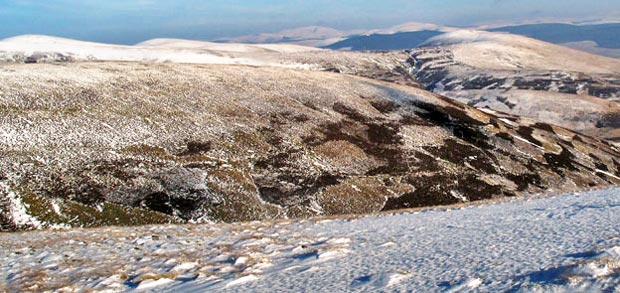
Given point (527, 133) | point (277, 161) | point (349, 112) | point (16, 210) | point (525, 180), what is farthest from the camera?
point (527, 133)

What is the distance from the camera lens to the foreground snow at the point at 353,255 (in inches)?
564

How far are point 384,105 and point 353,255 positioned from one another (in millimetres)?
59069

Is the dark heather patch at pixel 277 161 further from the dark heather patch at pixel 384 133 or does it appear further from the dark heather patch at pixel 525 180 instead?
the dark heather patch at pixel 525 180

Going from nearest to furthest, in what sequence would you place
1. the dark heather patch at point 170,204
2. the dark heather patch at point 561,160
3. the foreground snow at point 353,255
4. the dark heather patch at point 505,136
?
1. the foreground snow at point 353,255
2. the dark heather patch at point 170,204
3. the dark heather patch at point 561,160
4. the dark heather patch at point 505,136

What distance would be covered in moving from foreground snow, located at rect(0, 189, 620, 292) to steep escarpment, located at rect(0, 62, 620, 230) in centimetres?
1321

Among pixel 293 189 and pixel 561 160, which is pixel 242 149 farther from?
pixel 561 160

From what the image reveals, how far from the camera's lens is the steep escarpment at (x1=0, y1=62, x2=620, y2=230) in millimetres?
42062

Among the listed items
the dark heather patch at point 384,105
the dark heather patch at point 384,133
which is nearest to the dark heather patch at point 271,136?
the dark heather patch at point 384,133

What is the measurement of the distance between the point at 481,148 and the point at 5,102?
62656 millimetres

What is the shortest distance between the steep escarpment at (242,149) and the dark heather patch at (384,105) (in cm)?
44

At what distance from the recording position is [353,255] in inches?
764

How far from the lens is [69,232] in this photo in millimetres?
29484

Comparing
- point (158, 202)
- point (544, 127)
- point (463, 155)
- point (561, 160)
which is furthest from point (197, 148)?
point (544, 127)

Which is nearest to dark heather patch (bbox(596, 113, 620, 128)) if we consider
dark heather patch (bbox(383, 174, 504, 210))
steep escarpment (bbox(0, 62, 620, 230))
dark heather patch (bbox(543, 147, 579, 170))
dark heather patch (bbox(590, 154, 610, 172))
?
steep escarpment (bbox(0, 62, 620, 230))
